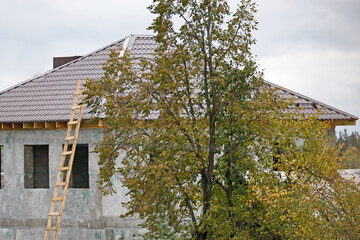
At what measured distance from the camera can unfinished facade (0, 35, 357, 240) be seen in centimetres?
1562

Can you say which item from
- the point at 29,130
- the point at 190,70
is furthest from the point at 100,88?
the point at 29,130

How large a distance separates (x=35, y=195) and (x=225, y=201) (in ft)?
22.8

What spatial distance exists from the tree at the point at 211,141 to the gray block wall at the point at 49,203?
4.28 meters

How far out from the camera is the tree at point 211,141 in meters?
10.8

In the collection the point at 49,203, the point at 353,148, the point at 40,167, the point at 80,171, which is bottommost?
the point at 49,203

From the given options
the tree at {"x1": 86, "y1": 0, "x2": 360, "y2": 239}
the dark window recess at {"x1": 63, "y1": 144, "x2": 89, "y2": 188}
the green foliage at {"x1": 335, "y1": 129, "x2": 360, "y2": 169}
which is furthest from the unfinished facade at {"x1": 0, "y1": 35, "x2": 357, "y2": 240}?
the green foliage at {"x1": 335, "y1": 129, "x2": 360, "y2": 169}

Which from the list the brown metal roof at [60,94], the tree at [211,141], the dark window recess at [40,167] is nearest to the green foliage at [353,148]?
the brown metal roof at [60,94]

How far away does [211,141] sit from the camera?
37.5ft

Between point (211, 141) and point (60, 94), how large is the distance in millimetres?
7217

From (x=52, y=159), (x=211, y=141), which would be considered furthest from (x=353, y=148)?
(x=211, y=141)

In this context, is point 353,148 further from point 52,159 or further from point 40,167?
point 52,159

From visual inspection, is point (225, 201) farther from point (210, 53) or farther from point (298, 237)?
point (210, 53)

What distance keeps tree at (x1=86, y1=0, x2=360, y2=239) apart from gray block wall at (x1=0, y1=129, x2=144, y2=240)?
428 cm

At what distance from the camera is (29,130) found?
16.6 metres
